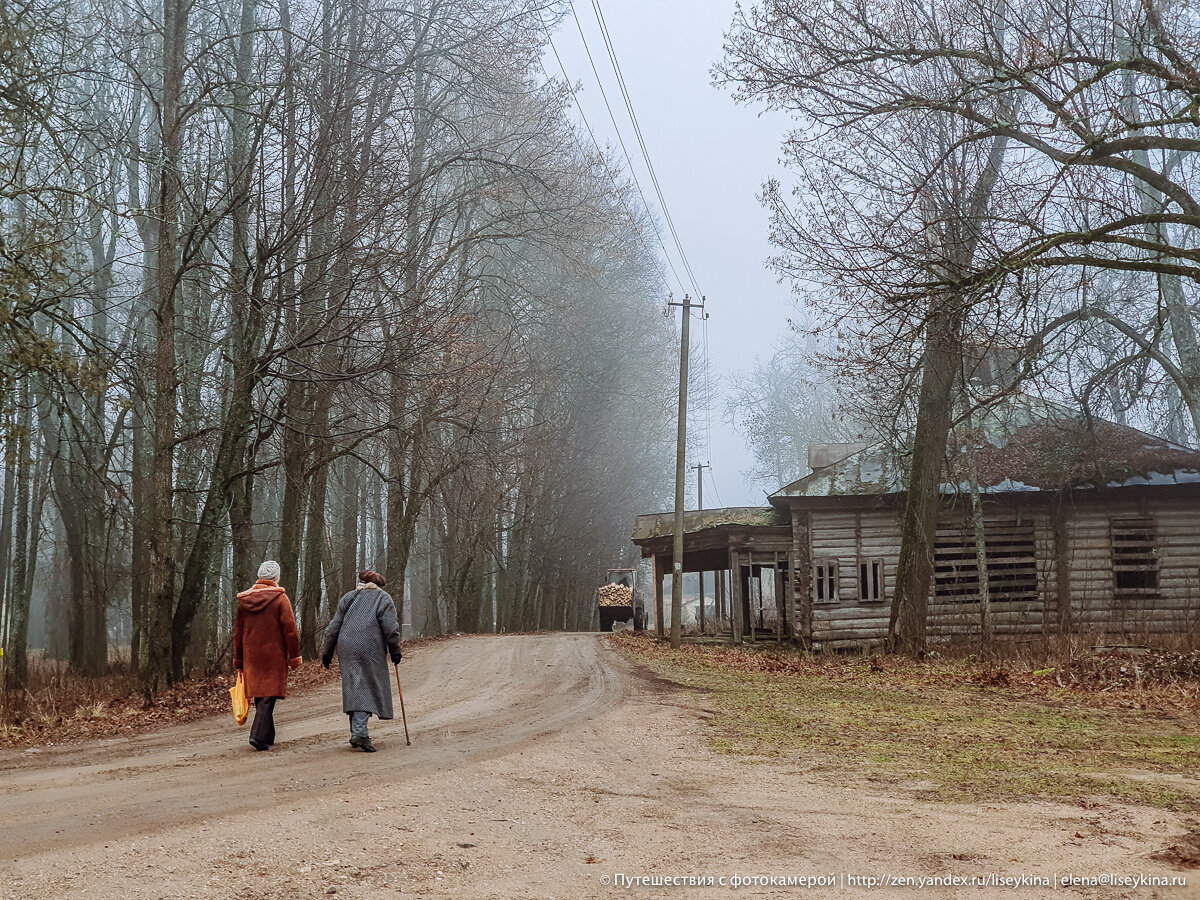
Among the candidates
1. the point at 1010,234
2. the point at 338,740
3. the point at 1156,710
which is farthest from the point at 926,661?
the point at 338,740

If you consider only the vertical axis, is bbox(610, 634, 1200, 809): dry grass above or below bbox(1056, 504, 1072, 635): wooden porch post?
below

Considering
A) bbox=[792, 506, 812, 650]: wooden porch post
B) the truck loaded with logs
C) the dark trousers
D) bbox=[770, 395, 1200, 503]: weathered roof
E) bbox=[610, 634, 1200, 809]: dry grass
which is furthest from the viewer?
the truck loaded with logs

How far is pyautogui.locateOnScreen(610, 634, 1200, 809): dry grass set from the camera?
28.9ft

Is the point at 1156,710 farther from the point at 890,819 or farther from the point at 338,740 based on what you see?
the point at 338,740

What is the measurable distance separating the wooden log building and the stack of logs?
33.3 feet

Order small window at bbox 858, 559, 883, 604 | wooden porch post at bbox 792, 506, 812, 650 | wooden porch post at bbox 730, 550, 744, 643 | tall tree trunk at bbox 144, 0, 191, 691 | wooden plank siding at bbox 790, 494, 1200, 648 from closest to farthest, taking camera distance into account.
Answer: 1. tall tree trunk at bbox 144, 0, 191, 691
2. wooden plank siding at bbox 790, 494, 1200, 648
3. small window at bbox 858, 559, 883, 604
4. wooden porch post at bbox 792, 506, 812, 650
5. wooden porch post at bbox 730, 550, 744, 643

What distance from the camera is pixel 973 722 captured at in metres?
12.7

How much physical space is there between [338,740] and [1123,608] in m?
21.9

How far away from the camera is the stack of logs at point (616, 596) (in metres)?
38.4

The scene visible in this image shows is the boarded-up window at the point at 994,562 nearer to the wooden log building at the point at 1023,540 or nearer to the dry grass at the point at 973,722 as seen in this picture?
the wooden log building at the point at 1023,540

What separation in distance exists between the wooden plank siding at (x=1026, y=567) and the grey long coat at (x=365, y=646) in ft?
60.8

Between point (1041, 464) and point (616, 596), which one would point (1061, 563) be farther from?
point (616, 596)

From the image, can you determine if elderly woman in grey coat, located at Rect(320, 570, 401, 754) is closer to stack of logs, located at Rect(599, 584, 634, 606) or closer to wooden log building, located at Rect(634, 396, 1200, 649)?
wooden log building, located at Rect(634, 396, 1200, 649)

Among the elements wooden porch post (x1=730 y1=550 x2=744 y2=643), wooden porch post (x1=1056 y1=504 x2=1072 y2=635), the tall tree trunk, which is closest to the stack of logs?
wooden porch post (x1=730 y1=550 x2=744 y2=643)
